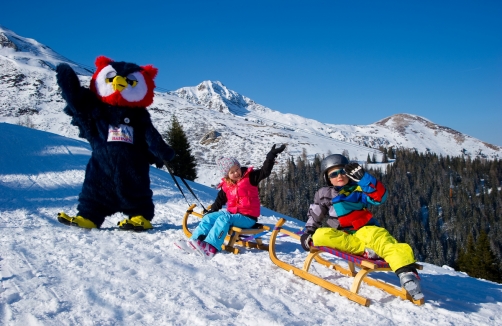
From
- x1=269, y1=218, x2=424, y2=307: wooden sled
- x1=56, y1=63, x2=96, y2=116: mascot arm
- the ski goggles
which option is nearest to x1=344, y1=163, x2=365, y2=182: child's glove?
the ski goggles

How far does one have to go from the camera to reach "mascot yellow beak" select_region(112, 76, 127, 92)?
18.8ft

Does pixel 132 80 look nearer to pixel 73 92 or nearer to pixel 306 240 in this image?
pixel 73 92

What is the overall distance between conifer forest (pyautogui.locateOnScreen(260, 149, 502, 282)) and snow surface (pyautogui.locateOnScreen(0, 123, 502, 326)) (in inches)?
2728

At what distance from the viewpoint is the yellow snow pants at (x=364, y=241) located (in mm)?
3594

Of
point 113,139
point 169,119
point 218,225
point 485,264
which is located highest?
point 169,119

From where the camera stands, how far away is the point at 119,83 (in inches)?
226

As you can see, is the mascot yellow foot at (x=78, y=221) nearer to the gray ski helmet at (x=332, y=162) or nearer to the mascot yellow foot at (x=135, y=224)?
the mascot yellow foot at (x=135, y=224)

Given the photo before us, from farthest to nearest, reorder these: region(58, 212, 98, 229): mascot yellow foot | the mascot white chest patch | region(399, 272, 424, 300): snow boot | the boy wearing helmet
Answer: the mascot white chest patch < region(58, 212, 98, 229): mascot yellow foot < the boy wearing helmet < region(399, 272, 424, 300): snow boot

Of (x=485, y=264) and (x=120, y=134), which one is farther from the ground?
(x=120, y=134)

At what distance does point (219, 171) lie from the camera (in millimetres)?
5422

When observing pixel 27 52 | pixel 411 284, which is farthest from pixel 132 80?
pixel 27 52

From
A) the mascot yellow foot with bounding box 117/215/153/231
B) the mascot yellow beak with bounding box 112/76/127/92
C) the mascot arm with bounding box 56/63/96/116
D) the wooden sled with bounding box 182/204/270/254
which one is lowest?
the mascot yellow foot with bounding box 117/215/153/231

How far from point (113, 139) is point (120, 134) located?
0.13 meters

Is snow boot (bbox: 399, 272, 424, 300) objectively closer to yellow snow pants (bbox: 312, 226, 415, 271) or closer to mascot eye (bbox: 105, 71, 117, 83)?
yellow snow pants (bbox: 312, 226, 415, 271)
